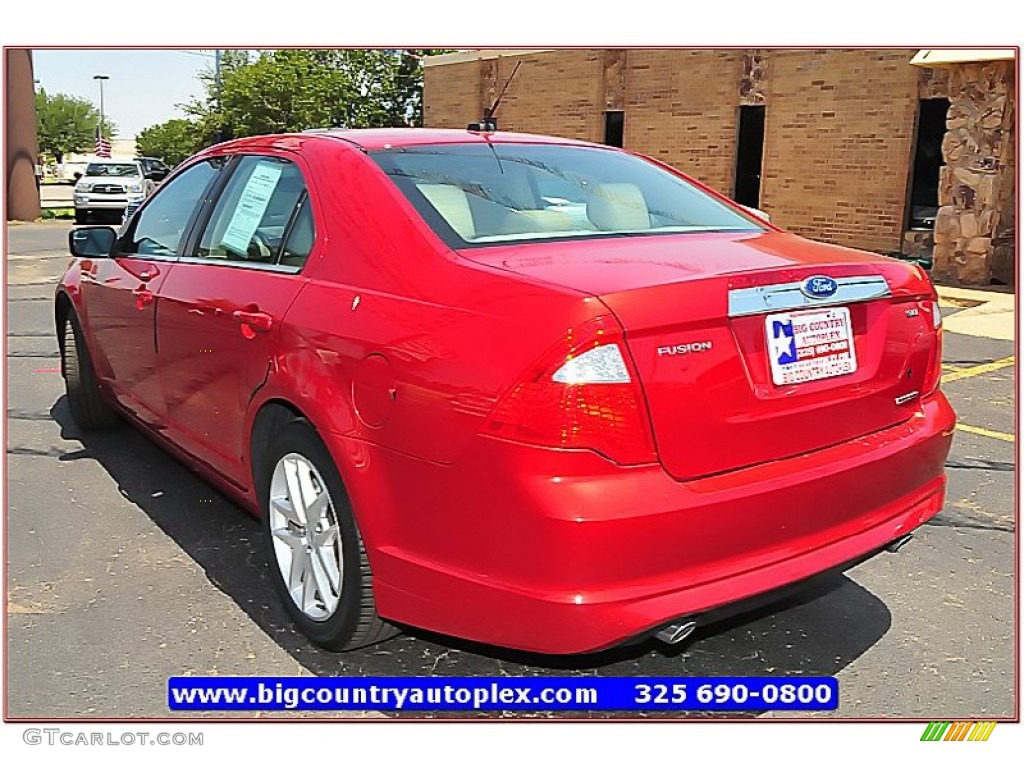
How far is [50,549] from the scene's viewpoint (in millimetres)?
4055

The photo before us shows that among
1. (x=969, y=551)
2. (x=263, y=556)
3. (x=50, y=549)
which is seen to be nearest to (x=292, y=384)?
(x=263, y=556)

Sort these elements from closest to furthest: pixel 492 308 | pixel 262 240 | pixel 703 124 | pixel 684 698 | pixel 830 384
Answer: pixel 492 308 → pixel 830 384 → pixel 684 698 → pixel 262 240 → pixel 703 124

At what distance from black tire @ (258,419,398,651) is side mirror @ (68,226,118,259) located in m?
2.15

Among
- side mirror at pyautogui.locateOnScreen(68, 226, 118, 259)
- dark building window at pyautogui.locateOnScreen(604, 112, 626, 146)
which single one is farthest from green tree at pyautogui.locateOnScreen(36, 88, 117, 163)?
side mirror at pyautogui.locateOnScreen(68, 226, 118, 259)

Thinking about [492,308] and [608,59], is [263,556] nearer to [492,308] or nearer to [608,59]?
[492,308]

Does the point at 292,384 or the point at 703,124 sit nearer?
the point at 292,384

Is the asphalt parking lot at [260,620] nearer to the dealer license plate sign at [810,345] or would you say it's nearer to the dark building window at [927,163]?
the dealer license plate sign at [810,345]

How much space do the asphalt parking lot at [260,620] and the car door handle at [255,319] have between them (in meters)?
1.00

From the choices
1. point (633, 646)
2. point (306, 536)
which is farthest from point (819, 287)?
point (306, 536)

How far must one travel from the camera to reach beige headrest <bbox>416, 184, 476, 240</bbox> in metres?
2.94

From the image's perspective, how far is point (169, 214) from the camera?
176 inches

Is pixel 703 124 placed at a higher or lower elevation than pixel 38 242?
higher

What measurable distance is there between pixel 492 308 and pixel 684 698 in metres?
1.37

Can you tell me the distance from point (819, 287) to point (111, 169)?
2552 centimetres
